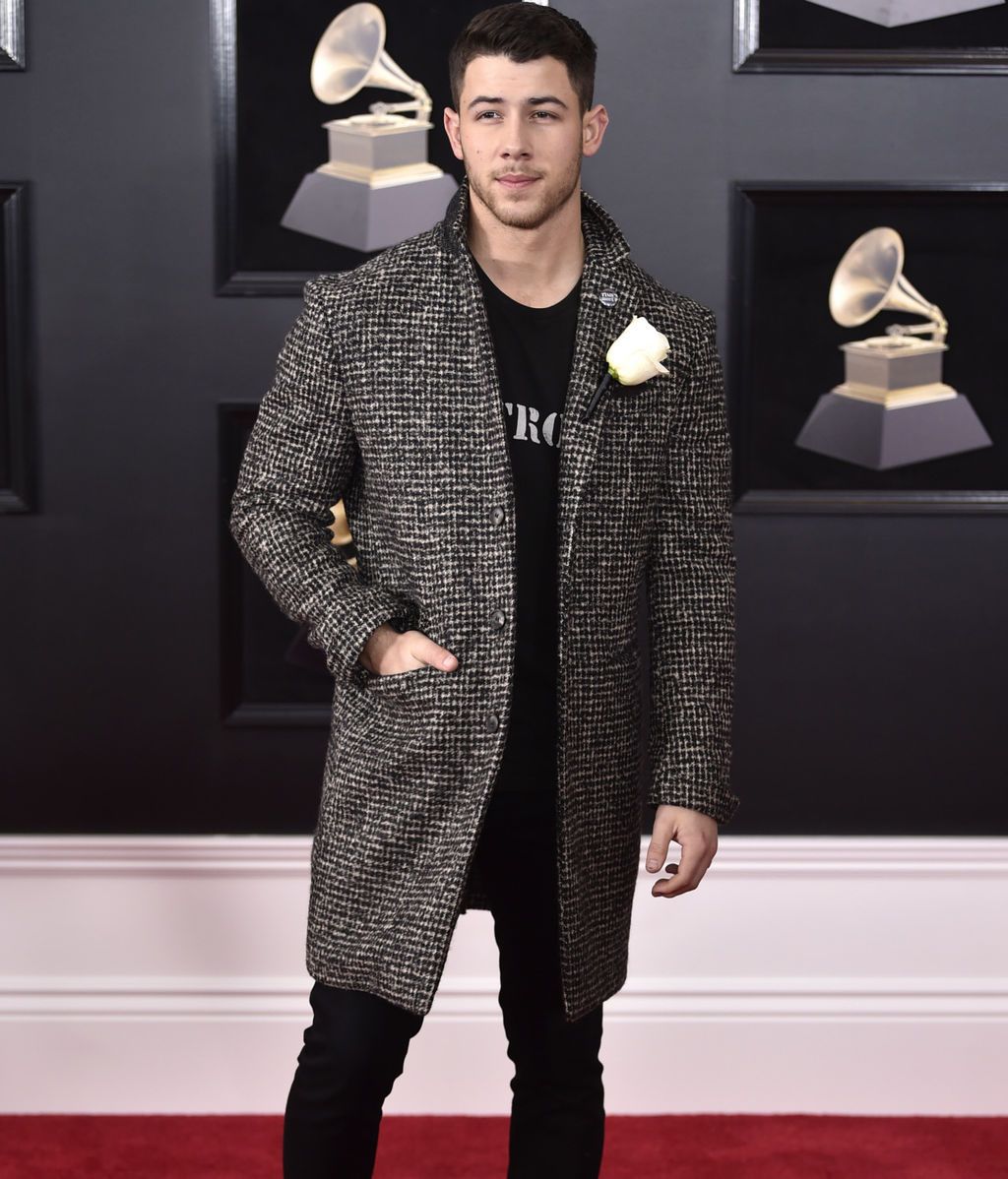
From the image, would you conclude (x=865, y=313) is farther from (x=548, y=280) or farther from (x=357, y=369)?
(x=357, y=369)

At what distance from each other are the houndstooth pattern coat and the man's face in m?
0.10

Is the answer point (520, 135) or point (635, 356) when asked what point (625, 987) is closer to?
point (635, 356)

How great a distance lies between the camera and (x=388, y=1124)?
8.40ft

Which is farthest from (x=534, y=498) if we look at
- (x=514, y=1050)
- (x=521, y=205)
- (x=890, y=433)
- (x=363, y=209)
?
(x=890, y=433)

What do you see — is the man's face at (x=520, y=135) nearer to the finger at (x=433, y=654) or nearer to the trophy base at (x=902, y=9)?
the finger at (x=433, y=654)

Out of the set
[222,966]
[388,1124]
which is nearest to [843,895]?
[388,1124]

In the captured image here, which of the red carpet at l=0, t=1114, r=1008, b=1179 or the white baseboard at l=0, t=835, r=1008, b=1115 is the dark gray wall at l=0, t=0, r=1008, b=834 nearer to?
the white baseboard at l=0, t=835, r=1008, b=1115

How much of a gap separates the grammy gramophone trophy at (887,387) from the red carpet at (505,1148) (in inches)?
47.1

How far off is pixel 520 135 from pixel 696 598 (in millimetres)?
605

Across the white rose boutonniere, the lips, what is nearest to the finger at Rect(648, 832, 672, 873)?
the white rose boutonniere

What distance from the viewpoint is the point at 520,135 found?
5.33 feet

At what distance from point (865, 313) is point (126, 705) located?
4.87ft

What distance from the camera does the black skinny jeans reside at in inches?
66.3

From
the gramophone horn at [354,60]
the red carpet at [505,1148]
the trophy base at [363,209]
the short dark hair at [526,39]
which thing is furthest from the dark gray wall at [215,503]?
the short dark hair at [526,39]
